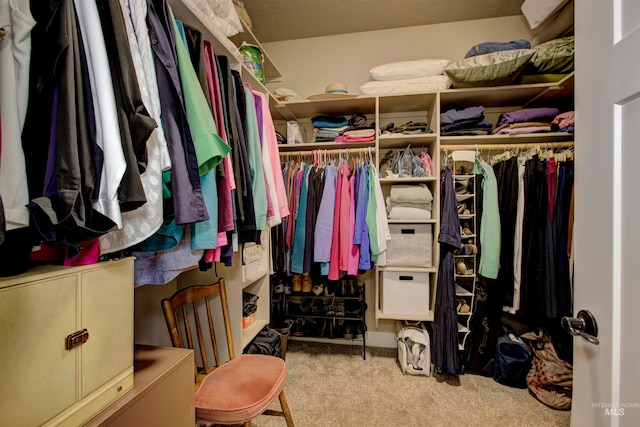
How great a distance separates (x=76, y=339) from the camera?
0.52 metres

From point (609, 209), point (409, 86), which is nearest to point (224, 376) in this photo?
point (609, 209)

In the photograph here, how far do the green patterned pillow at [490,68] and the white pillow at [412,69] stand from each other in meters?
0.14

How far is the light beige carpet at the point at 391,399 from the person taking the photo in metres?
1.48

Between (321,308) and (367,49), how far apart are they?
236 centimetres

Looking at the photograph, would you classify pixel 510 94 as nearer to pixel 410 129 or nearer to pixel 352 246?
pixel 410 129

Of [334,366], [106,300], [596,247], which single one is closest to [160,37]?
[106,300]

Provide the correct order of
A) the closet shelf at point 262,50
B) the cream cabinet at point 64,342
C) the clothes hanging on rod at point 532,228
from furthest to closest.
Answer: the closet shelf at point 262,50
the clothes hanging on rod at point 532,228
the cream cabinet at point 64,342

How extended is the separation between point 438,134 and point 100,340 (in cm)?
208

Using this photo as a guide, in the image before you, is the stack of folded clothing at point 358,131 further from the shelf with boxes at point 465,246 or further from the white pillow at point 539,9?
the white pillow at point 539,9

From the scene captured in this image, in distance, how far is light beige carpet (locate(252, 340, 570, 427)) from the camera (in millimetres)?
1475

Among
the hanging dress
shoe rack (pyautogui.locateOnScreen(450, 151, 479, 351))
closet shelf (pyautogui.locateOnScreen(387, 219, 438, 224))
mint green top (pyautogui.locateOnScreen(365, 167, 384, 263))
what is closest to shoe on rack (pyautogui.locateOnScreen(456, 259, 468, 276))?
shoe rack (pyautogui.locateOnScreen(450, 151, 479, 351))

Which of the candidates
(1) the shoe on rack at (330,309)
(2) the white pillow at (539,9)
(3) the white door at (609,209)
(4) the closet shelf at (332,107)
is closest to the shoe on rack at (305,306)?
(1) the shoe on rack at (330,309)

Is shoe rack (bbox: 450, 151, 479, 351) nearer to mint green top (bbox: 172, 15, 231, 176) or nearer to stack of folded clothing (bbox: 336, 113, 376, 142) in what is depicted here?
stack of folded clothing (bbox: 336, 113, 376, 142)

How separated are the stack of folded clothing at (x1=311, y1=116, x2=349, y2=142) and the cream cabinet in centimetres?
180
